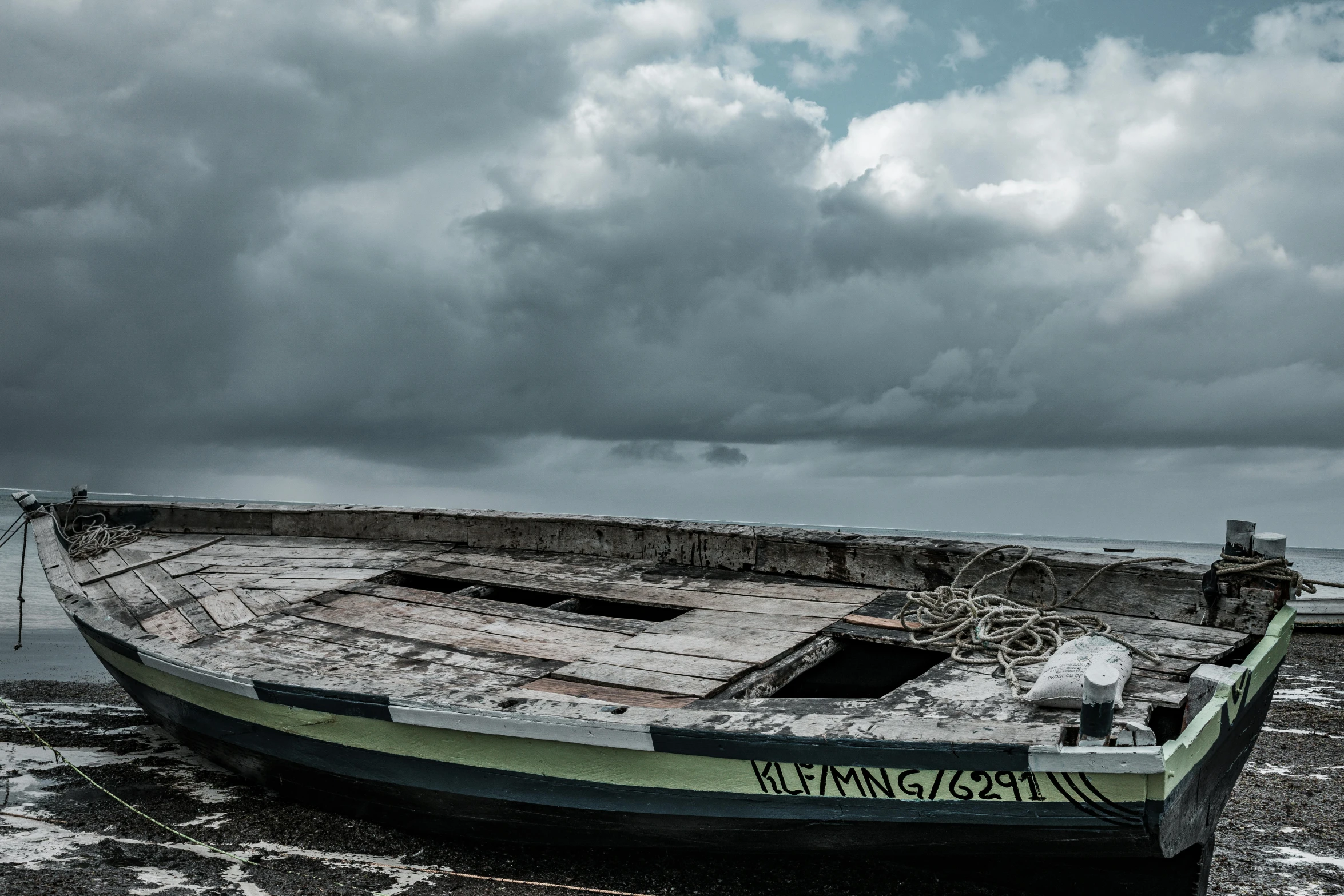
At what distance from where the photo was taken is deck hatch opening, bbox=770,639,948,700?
454cm

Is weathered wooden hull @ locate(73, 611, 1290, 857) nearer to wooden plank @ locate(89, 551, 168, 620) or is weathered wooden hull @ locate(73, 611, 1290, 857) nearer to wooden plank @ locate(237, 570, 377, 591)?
wooden plank @ locate(237, 570, 377, 591)

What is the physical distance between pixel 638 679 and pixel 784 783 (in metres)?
1.13

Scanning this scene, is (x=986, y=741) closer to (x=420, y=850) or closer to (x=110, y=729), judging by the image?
(x=420, y=850)

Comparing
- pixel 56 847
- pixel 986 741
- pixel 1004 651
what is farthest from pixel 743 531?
pixel 56 847

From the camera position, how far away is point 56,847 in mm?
5074

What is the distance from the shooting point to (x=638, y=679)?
13.7 feet

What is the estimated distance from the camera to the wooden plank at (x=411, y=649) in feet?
14.8

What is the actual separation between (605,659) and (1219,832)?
4364 millimetres

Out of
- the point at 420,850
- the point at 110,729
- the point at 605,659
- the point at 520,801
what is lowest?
the point at 110,729

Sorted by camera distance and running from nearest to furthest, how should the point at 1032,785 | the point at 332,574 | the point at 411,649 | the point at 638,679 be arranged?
the point at 1032,785 < the point at 638,679 < the point at 411,649 < the point at 332,574

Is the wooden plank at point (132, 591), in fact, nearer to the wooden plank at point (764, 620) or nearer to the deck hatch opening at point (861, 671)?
the wooden plank at point (764, 620)

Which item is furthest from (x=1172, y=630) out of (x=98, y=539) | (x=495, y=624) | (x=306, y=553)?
(x=98, y=539)

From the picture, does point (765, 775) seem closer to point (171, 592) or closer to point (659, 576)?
point (659, 576)

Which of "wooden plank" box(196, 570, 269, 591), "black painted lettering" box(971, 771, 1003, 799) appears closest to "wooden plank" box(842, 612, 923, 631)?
"black painted lettering" box(971, 771, 1003, 799)
